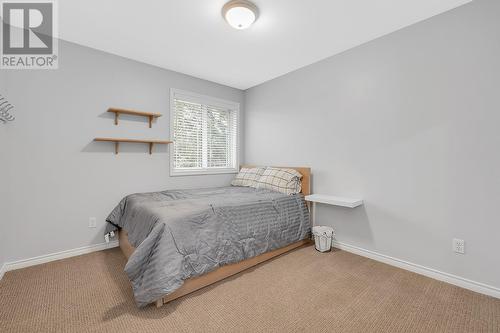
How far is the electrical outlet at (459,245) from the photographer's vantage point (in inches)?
76.1

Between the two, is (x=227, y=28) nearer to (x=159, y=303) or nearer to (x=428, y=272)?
(x=159, y=303)

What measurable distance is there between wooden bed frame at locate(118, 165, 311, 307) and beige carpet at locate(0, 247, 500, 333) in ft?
0.17

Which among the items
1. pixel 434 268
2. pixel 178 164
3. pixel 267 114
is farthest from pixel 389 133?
pixel 178 164

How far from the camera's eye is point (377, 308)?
1.65m

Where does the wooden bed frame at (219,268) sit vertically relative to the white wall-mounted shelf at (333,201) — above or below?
below

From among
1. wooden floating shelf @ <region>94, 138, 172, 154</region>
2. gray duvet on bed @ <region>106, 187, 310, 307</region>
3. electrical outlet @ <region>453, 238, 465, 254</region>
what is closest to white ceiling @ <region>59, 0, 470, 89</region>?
wooden floating shelf @ <region>94, 138, 172, 154</region>

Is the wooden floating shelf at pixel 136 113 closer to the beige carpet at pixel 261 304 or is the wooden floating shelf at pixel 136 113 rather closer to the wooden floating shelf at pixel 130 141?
the wooden floating shelf at pixel 130 141

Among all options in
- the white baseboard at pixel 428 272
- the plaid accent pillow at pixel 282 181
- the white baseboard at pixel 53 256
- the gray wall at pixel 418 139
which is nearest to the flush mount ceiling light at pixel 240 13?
the gray wall at pixel 418 139

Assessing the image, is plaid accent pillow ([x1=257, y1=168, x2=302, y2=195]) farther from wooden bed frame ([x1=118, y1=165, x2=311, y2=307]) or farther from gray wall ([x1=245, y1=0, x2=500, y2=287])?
gray wall ([x1=245, y1=0, x2=500, y2=287])

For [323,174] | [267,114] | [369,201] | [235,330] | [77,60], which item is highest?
[77,60]

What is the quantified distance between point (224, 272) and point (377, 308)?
4.10ft

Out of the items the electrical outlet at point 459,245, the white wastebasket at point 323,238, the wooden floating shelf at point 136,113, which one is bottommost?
the white wastebasket at point 323,238

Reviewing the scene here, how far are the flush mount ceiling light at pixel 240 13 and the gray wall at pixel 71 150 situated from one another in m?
1.60

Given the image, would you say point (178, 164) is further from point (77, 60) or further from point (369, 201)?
point (369, 201)
